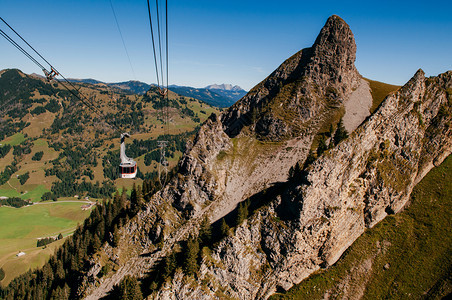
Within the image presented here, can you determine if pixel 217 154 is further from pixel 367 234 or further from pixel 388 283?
pixel 388 283

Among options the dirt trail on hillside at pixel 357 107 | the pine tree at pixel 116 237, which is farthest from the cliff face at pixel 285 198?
the dirt trail on hillside at pixel 357 107

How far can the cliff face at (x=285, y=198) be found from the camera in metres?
79.5

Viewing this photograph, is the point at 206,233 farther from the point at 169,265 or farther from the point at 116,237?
the point at 116,237

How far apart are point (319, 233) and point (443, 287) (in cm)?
3372

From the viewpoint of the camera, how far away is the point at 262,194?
96.8 m

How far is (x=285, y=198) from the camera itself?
83500 mm

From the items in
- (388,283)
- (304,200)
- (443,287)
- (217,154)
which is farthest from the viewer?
(217,154)

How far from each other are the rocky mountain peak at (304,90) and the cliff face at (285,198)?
1493 centimetres

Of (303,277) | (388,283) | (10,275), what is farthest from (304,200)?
(10,275)

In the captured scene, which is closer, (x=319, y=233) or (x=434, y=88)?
(x=319, y=233)

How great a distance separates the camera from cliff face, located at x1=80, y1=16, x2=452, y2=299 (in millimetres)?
79500

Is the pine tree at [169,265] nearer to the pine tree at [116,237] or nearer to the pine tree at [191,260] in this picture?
the pine tree at [191,260]

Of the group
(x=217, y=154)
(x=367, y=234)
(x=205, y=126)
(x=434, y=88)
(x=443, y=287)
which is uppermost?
(x=434, y=88)

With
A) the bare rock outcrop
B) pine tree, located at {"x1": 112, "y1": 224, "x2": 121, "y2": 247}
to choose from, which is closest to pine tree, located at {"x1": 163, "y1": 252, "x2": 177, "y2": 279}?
the bare rock outcrop
